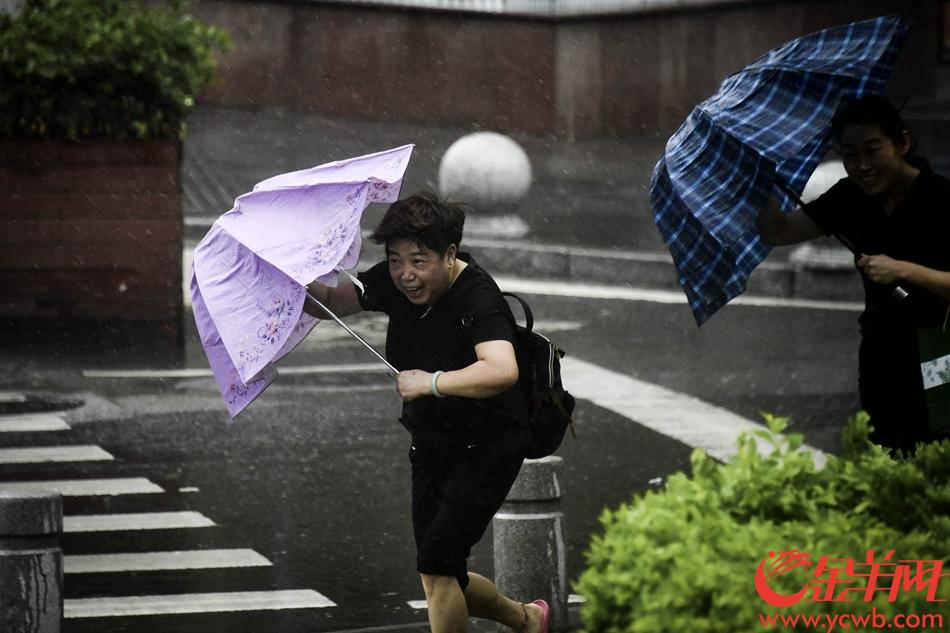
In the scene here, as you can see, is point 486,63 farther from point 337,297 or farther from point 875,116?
point 875,116

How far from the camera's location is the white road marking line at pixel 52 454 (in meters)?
10.0

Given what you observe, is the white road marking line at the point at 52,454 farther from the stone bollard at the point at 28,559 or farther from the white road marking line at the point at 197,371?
the stone bollard at the point at 28,559

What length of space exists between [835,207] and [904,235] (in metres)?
0.31

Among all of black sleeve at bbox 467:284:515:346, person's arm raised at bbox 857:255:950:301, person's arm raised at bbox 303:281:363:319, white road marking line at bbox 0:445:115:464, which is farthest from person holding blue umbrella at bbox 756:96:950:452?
white road marking line at bbox 0:445:115:464

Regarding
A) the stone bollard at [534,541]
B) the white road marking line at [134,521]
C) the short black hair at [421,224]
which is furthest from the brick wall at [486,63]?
the short black hair at [421,224]

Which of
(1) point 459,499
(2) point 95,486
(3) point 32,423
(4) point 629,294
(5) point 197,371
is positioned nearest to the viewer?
(1) point 459,499

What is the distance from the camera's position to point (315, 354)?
43.7 feet

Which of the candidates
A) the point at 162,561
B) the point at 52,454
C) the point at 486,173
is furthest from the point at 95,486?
the point at 486,173

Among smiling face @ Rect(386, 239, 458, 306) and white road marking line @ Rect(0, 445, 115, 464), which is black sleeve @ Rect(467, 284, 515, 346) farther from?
white road marking line @ Rect(0, 445, 115, 464)

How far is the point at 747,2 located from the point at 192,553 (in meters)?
16.7

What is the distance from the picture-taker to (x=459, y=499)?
5738 millimetres

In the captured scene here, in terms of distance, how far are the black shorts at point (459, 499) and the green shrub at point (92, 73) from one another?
7.74 meters

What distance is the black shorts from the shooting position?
225 inches

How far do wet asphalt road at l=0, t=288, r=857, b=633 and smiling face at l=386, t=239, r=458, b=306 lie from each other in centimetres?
202
